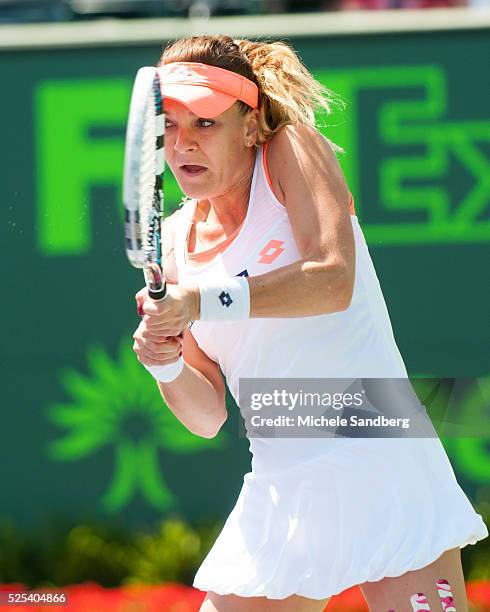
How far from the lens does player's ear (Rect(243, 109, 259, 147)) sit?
2.49m

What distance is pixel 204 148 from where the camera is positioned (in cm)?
242

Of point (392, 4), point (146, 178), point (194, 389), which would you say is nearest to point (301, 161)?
point (146, 178)

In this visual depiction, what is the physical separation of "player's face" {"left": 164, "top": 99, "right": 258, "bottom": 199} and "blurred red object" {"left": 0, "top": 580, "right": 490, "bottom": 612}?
1793 mm

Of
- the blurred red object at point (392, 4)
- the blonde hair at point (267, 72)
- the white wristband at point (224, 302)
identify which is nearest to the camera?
the white wristband at point (224, 302)

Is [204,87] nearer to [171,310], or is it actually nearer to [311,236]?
[311,236]

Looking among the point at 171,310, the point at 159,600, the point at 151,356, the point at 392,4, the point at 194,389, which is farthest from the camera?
the point at 392,4

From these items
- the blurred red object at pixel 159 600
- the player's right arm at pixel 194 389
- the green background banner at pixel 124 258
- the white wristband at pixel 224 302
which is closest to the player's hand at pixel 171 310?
the white wristband at pixel 224 302

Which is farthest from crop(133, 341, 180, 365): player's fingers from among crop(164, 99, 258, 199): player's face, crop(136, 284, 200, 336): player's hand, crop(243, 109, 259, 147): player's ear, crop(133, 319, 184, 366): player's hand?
crop(243, 109, 259, 147): player's ear

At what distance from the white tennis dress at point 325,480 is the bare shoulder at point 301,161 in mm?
47

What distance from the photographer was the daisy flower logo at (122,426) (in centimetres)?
461

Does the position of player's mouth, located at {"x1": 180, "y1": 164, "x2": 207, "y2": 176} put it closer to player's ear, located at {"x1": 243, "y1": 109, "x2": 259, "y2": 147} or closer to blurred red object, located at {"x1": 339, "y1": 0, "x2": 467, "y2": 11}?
player's ear, located at {"x1": 243, "y1": 109, "x2": 259, "y2": 147}

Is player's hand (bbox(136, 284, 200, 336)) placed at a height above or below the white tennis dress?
above

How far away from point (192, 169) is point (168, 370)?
1.31ft

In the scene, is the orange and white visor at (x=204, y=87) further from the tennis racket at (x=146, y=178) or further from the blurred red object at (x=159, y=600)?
the blurred red object at (x=159, y=600)
